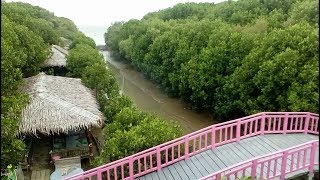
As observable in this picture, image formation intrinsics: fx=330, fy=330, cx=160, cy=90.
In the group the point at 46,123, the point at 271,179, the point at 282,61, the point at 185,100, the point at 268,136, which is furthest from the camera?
the point at 185,100

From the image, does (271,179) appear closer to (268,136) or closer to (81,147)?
(268,136)

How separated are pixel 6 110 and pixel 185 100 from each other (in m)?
16.5

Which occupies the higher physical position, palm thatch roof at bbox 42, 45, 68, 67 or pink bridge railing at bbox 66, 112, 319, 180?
palm thatch roof at bbox 42, 45, 68, 67

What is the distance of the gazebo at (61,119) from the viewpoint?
12453 millimetres

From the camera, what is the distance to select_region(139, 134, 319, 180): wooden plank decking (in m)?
8.96

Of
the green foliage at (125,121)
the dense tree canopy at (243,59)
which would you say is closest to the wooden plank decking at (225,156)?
the green foliage at (125,121)

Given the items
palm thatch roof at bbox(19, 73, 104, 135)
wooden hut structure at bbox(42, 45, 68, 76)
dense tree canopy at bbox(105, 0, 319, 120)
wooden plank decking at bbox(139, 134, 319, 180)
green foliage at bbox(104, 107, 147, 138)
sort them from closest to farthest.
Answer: wooden plank decking at bbox(139, 134, 319, 180) → green foliage at bbox(104, 107, 147, 138) → palm thatch roof at bbox(19, 73, 104, 135) → dense tree canopy at bbox(105, 0, 319, 120) → wooden hut structure at bbox(42, 45, 68, 76)

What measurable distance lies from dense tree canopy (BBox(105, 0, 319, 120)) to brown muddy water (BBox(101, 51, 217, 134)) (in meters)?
0.72

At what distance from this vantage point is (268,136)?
34.4 feet

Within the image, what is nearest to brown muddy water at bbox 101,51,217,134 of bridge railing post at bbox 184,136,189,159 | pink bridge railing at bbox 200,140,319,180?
bridge railing post at bbox 184,136,189,159

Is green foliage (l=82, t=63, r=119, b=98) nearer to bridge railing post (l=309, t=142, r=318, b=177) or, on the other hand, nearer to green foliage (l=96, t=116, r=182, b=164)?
green foliage (l=96, t=116, r=182, b=164)

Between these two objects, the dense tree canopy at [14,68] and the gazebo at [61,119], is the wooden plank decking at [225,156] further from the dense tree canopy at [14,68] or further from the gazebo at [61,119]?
the gazebo at [61,119]

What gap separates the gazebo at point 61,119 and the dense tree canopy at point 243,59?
24.1 feet

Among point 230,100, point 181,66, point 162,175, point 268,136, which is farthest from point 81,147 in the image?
point 181,66
